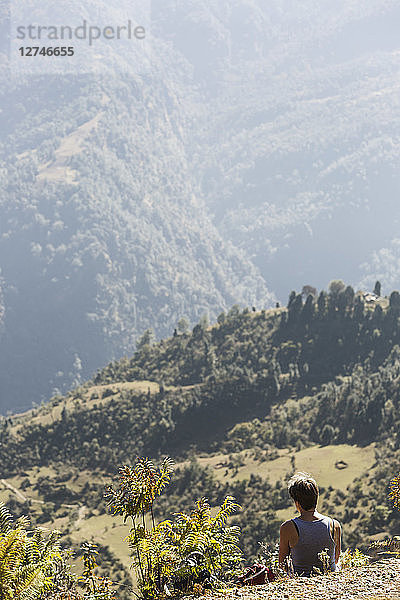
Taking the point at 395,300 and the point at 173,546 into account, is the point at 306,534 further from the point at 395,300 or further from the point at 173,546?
the point at 395,300

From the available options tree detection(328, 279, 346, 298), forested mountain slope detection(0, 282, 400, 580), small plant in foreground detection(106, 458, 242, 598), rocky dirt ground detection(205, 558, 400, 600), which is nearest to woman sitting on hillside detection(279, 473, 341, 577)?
rocky dirt ground detection(205, 558, 400, 600)

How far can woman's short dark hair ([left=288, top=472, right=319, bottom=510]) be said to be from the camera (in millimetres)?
11125

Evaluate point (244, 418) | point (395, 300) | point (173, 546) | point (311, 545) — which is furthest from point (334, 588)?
point (395, 300)

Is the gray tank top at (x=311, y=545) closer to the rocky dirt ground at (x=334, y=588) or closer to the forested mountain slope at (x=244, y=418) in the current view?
the rocky dirt ground at (x=334, y=588)

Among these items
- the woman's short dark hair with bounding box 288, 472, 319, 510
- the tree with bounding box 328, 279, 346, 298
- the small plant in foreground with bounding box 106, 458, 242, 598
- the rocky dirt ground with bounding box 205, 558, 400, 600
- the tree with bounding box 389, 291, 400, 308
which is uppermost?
A: the tree with bounding box 328, 279, 346, 298

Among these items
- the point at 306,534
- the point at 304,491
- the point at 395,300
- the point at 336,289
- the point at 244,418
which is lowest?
the point at 306,534

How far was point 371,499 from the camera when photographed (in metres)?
67.3

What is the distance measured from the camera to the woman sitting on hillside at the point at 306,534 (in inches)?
440

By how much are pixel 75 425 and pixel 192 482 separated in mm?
33826

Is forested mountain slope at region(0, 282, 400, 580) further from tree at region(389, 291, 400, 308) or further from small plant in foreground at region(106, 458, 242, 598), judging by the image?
small plant in foreground at region(106, 458, 242, 598)

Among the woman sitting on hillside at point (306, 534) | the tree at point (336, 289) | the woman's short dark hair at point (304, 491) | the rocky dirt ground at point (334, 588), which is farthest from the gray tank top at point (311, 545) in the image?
the tree at point (336, 289)

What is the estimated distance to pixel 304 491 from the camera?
1112cm

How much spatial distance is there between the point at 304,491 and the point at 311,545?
1088mm

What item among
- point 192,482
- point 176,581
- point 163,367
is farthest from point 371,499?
point 163,367
